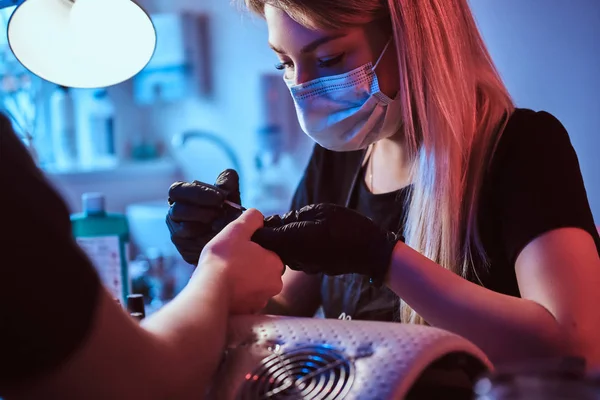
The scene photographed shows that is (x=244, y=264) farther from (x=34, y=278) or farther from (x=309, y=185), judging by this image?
(x=309, y=185)

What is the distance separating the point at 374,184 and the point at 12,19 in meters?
0.73

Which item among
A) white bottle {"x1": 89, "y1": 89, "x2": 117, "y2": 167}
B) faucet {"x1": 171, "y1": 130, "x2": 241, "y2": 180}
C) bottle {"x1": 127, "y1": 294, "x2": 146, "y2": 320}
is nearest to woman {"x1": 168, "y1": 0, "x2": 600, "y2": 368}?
bottle {"x1": 127, "y1": 294, "x2": 146, "y2": 320}

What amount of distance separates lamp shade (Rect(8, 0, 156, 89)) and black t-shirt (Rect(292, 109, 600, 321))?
0.54 metres

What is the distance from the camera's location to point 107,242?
1330mm

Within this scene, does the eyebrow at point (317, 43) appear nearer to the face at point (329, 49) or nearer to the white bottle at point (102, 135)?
the face at point (329, 49)

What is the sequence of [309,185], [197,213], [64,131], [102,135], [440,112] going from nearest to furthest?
1. [197,213]
2. [440,112]
3. [309,185]
4. [64,131]
5. [102,135]

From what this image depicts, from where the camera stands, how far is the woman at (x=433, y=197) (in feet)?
2.98

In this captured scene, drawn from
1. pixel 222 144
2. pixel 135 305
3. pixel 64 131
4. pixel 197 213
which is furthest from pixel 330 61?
pixel 64 131

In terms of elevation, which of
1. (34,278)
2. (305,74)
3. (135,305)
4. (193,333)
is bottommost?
(135,305)

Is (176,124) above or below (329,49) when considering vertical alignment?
below

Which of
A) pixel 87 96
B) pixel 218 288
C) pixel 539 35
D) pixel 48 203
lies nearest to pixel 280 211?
pixel 87 96

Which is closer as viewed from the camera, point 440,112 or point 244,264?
point 244,264

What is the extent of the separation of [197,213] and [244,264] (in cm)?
19

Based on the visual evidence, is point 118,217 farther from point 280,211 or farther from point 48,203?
point 280,211
